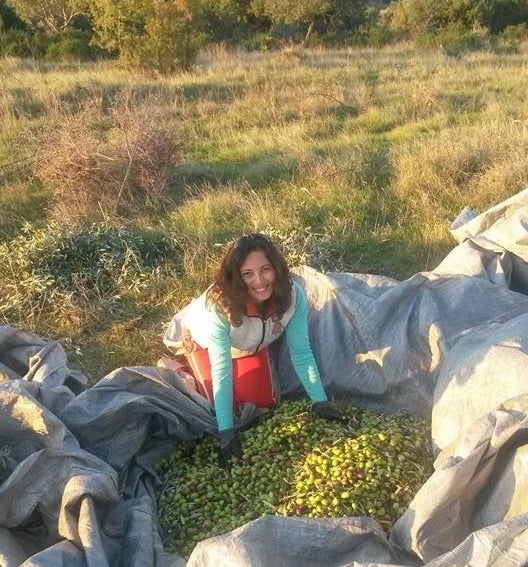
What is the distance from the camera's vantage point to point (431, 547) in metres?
2.31

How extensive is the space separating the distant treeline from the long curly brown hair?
9.86m

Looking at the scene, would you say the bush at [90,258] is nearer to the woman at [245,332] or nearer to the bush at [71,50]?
the woman at [245,332]

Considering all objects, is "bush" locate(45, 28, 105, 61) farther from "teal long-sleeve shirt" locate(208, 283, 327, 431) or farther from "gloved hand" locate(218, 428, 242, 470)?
"gloved hand" locate(218, 428, 242, 470)

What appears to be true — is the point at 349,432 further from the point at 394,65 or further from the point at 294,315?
the point at 394,65

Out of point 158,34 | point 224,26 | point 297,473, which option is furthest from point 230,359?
point 224,26

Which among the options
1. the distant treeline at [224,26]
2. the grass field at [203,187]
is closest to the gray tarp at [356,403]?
the grass field at [203,187]

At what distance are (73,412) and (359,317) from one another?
4.53 ft

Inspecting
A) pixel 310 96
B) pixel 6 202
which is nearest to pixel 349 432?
pixel 6 202

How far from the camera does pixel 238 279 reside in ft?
10.3

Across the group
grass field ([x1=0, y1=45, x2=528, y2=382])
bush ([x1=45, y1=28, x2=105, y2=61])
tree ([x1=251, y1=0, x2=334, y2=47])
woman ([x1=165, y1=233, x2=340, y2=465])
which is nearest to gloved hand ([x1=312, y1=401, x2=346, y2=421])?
woman ([x1=165, y1=233, x2=340, y2=465])

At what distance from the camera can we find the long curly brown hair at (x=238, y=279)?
3.11 m

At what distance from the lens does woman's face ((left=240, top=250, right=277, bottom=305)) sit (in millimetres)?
3105

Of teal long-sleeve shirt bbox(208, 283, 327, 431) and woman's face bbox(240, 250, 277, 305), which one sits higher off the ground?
woman's face bbox(240, 250, 277, 305)

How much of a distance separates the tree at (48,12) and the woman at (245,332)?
19.2 m
